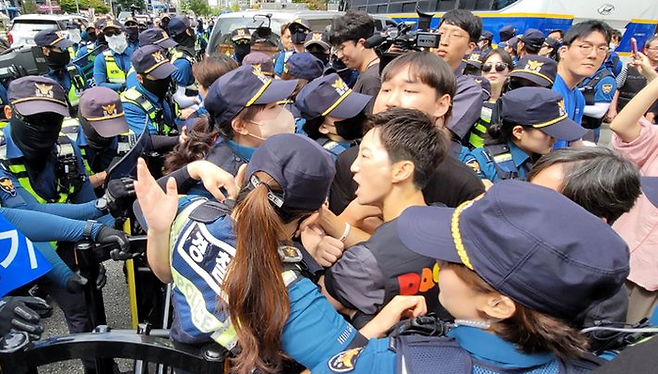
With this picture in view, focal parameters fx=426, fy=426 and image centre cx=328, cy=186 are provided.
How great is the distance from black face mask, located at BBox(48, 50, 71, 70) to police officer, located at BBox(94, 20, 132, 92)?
500 mm

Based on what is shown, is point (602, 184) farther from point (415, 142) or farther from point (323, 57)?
point (323, 57)

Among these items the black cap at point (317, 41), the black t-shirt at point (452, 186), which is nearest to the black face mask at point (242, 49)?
the black cap at point (317, 41)

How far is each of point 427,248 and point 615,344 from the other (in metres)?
0.61

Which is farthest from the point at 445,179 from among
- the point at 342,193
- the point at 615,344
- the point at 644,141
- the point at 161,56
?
the point at 161,56

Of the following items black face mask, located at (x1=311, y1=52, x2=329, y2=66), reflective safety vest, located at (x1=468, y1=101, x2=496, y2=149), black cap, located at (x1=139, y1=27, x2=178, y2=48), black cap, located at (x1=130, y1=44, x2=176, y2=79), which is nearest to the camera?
reflective safety vest, located at (x1=468, y1=101, x2=496, y2=149)

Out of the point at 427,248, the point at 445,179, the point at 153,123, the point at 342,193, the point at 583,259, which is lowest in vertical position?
the point at 153,123

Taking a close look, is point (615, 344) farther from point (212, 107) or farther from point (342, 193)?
point (212, 107)

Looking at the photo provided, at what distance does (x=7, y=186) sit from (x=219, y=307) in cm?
170

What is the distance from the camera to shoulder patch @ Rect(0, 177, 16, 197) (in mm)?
2152

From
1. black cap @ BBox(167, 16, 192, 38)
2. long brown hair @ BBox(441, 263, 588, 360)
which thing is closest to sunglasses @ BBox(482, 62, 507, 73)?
long brown hair @ BBox(441, 263, 588, 360)

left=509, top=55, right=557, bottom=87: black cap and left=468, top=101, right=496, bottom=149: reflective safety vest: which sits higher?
left=509, top=55, right=557, bottom=87: black cap

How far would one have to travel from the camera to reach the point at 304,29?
6.86 metres

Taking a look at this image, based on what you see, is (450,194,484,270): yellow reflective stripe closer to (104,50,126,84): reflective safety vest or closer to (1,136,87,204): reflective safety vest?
(1,136,87,204): reflective safety vest

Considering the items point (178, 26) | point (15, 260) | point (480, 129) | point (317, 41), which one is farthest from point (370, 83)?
point (178, 26)
